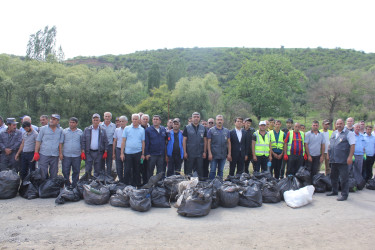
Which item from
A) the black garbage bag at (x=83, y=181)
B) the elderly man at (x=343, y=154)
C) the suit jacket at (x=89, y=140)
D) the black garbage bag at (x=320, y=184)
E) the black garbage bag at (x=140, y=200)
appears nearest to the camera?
the black garbage bag at (x=140, y=200)

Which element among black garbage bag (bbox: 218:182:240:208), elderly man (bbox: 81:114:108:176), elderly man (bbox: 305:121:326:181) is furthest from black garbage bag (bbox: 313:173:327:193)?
elderly man (bbox: 81:114:108:176)

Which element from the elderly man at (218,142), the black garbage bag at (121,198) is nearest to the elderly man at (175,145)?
the elderly man at (218,142)

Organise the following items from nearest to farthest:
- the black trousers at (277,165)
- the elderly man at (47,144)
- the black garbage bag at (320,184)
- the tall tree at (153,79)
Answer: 1. the elderly man at (47,144)
2. the black garbage bag at (320,184)
3. the black trousers at (277,165)
4. the tall tree at (153,79)

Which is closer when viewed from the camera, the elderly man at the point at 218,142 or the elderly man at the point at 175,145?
the elderly man at the point at 218,142

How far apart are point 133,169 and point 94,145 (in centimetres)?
114

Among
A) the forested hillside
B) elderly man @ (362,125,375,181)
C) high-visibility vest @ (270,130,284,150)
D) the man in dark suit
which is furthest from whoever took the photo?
the forested hillside

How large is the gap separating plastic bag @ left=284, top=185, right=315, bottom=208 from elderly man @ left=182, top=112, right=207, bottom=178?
219cm

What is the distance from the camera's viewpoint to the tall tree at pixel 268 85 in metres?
34.6

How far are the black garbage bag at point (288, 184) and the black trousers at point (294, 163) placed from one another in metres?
0.86

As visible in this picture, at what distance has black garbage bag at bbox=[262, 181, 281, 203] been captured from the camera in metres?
5.88

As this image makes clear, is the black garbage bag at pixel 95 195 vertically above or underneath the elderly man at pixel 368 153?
underneath

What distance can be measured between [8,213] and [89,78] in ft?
91.2

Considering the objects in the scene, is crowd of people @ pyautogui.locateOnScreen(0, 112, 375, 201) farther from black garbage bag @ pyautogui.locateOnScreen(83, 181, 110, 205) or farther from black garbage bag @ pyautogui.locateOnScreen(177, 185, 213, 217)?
black garbage bag @ pyautogui.locateOnScreen(177, 185, 213, 217)

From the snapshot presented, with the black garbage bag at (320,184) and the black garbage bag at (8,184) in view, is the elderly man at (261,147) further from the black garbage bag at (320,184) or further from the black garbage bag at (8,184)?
the black garbage bag at (8,184)
